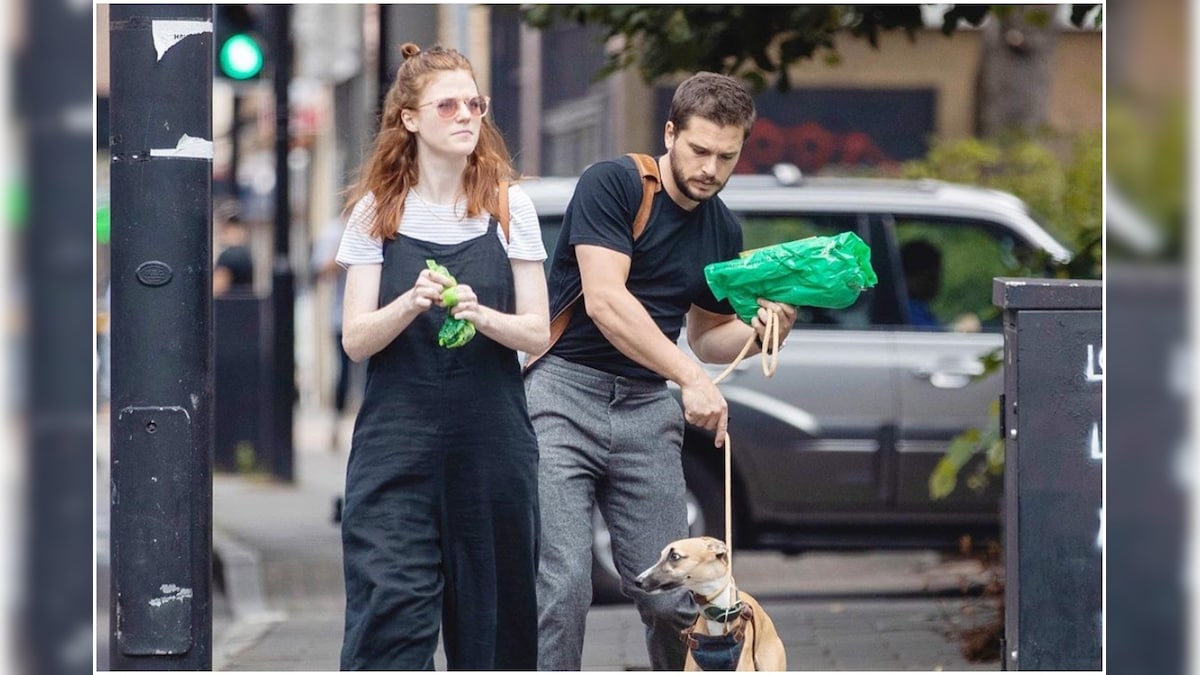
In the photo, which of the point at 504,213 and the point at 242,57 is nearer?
the point at 504,213

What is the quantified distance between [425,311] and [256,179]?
99.0 feet

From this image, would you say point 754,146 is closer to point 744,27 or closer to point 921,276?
point 921,276

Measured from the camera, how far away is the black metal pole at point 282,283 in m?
11.7

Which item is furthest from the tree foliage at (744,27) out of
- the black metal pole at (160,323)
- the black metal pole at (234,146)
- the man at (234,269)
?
the black metal pole at (234,146)

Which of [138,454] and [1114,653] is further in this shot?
[138,454]

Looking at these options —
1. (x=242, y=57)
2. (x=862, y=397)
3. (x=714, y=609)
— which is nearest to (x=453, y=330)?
(x=714, y=609)

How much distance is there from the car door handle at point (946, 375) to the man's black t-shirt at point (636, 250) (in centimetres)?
367

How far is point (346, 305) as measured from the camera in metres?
3.87

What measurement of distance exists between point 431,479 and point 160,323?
0.69 metres

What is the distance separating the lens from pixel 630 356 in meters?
4.15

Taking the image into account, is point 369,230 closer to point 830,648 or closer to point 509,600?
point 509,600

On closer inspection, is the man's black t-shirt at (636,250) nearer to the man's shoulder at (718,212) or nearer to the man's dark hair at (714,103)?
the man's shoulder at (718,212)

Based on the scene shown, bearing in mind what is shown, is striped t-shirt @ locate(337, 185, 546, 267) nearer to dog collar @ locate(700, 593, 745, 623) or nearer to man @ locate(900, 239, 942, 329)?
dog collar @ locate(700, 593, 745, 623)

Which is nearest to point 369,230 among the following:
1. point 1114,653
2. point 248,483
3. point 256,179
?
point 1114,653
